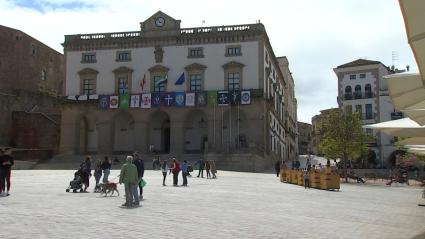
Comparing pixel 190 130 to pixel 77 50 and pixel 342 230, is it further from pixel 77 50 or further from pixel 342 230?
pixel 342 230

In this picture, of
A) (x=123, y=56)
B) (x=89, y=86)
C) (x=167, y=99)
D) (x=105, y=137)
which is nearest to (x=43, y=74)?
(x=89, y=86)

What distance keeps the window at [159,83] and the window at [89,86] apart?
24.0ft

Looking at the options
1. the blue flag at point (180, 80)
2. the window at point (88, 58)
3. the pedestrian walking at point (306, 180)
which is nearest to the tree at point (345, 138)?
the pedestrian walking at point (306, 180)

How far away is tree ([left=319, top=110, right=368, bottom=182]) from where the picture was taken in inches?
1635

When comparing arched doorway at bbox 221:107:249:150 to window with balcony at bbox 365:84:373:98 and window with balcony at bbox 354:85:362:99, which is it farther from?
window with balcony at bbox 365:84:373:98

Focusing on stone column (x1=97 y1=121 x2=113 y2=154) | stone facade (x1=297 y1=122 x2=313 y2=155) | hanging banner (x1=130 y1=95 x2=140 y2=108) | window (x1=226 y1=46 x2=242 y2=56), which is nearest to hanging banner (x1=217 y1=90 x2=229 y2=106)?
window (x1=226 y1=46 x2=242 y2=56)

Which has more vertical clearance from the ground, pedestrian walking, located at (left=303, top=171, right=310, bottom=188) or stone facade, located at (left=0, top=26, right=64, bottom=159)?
stone facade, located at (left=0, top=26, right=64, bottom=159)

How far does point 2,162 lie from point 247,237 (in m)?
11.0

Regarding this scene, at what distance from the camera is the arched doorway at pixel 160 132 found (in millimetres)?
59938

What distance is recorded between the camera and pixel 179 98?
56.9 metres

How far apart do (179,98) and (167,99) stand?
130 cm

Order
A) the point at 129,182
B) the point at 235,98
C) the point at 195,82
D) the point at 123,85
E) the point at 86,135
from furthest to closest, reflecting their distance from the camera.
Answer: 1. the point at 86,135
2. the point at 123,85
3. the point at 195,82
4. the point at 235,98
5. the point at 129,182

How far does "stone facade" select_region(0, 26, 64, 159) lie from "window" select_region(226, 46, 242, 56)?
21.7 meters

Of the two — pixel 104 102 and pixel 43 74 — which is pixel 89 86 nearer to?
pixel 104 102
